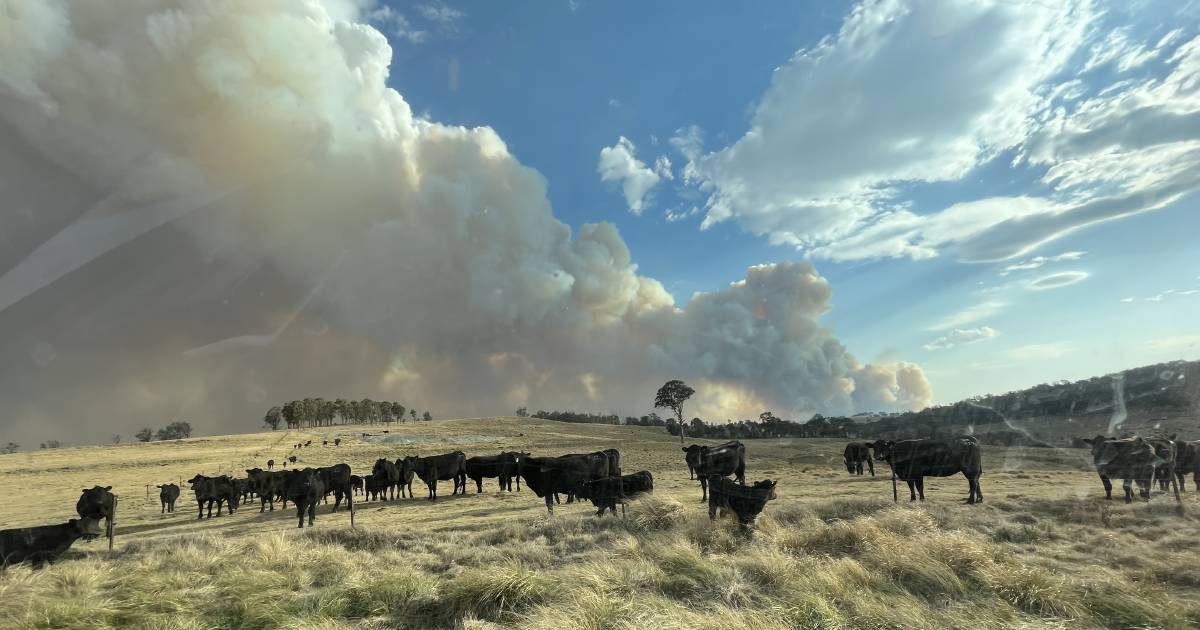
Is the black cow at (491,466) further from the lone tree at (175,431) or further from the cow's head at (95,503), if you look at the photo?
the lone tree at (175,431)

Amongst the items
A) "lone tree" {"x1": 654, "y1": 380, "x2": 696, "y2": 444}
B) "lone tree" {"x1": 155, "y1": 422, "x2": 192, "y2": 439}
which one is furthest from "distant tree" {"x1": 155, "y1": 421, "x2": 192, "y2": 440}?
"lone tree" {"x1": 654, "y1": 380, "x2": 696, "y2": 444}

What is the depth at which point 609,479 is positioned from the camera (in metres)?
18.8

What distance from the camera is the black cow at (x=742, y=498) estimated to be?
14.8 metres

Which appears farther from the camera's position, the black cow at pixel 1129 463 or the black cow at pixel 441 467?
the black cow at pixel 441 467

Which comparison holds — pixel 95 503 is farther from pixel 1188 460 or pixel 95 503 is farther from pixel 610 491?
pixel 1188 460

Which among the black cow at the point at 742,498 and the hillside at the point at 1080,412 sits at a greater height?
the black cow at the point at 742,498

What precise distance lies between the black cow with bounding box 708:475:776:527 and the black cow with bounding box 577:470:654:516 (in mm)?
3299

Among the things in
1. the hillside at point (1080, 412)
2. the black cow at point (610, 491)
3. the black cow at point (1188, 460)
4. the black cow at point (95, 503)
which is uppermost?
the black cow at point (95, 503)

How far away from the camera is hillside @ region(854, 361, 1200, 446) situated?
58156 mm

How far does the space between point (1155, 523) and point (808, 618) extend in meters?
14.3

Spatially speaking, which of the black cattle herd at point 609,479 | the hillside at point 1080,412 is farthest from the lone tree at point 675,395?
the black cattle herd at point 609,479

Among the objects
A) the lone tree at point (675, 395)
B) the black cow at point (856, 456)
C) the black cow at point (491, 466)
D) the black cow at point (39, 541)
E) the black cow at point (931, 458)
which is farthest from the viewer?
the lone tree at point (675, 395)

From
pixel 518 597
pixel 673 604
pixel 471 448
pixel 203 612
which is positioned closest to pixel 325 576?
pixel 203 612

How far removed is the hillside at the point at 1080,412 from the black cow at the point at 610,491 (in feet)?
170
